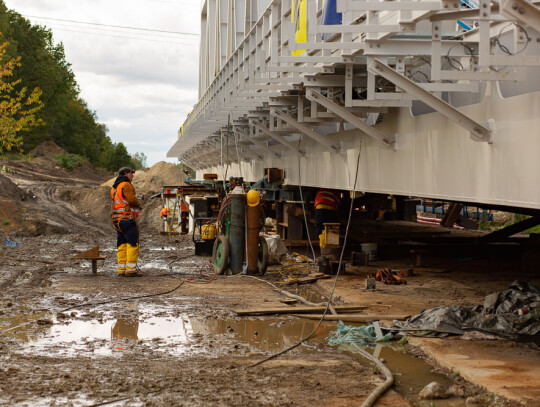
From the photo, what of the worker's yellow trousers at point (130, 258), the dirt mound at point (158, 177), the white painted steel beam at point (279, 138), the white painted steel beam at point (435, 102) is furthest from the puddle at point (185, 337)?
the dirt mound at point (158, 177)

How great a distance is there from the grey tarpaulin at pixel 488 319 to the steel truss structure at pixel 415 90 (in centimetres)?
137

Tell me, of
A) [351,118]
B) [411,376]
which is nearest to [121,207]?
[351,118]

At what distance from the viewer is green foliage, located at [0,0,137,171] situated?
59.9 m

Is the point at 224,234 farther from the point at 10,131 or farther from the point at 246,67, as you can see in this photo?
the point at 10,131

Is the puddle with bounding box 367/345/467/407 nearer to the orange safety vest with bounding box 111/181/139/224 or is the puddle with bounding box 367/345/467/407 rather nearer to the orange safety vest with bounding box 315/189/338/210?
the orange safety vest with bounding box 111/181/139/224

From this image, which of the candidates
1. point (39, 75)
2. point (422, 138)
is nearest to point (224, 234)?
point (422, 138)

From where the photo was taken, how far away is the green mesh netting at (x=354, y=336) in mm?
7719

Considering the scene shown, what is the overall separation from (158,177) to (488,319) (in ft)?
137

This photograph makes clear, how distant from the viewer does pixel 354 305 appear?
9.97 m

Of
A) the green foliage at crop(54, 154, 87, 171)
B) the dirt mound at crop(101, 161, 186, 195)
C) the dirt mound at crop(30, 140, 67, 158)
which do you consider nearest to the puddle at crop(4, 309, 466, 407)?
the dirt mound at crop(101, 161, 186, 195)

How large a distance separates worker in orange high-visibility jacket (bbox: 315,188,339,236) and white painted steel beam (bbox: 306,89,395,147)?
5.18 meters

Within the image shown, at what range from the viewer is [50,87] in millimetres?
63469

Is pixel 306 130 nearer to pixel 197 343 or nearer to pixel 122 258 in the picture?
pixel 122 258

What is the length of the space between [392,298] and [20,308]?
5281mm
